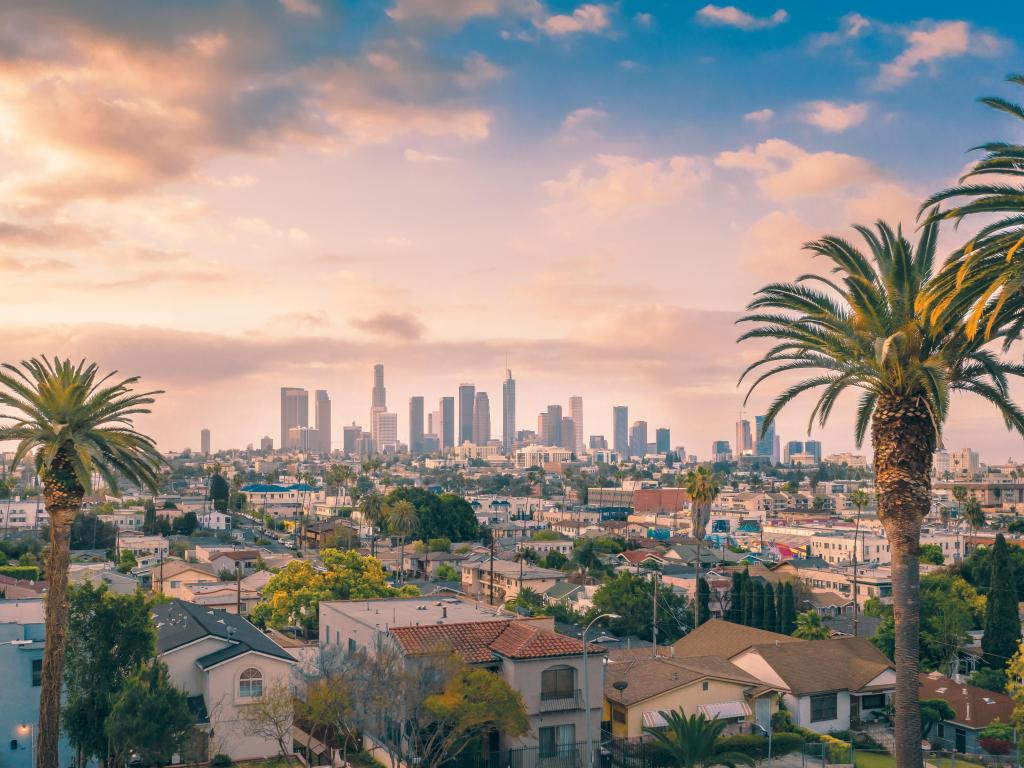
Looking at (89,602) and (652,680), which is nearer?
(89,602)

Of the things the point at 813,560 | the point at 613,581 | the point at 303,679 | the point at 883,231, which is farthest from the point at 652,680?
the point at 813,560

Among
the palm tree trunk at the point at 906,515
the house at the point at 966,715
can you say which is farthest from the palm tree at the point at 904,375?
the house at the point at 966,715

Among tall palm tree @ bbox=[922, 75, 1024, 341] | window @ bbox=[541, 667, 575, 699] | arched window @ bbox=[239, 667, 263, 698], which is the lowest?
arched window @ bbox=[239, 667, 263, 698]

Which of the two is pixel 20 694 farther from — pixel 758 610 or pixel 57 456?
pixel 758 610

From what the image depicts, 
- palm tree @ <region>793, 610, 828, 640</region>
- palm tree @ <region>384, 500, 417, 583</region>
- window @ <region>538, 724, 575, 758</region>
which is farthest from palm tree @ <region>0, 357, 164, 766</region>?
palm tree @ <region>384, 500, 417, 583</region>

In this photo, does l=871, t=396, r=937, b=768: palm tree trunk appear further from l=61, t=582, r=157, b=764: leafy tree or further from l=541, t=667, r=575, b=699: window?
l=61, t=582, r=157, b=764: leafy tree

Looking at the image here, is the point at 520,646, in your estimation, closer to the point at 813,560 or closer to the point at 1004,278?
the point at 1004,278
